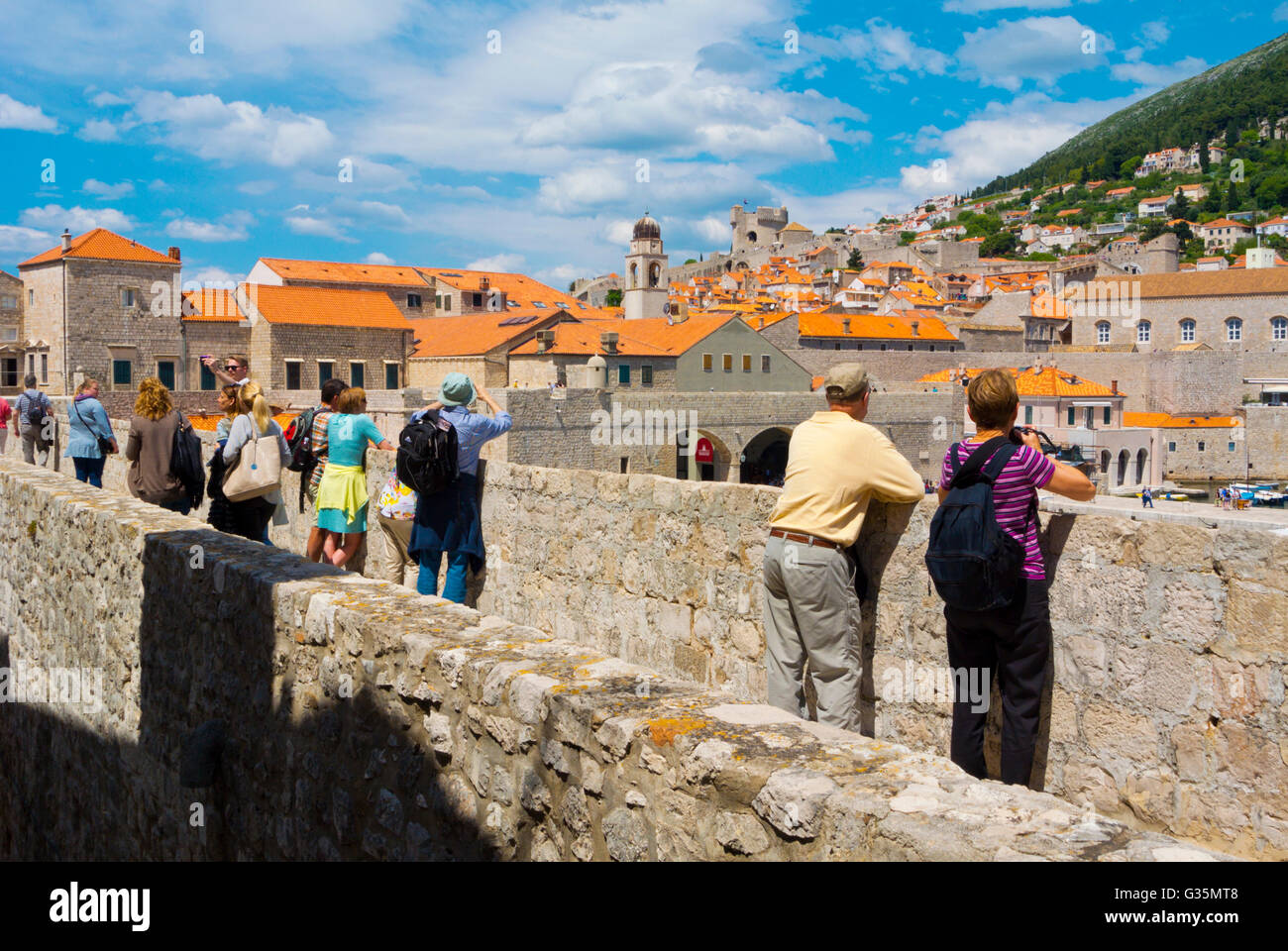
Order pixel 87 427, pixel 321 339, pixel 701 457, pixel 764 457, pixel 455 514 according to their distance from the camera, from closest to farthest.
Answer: pixel 455 514, pixel 87 427, pixel 701 457, pixel 321 339, pixel 764 457

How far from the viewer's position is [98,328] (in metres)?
38.6

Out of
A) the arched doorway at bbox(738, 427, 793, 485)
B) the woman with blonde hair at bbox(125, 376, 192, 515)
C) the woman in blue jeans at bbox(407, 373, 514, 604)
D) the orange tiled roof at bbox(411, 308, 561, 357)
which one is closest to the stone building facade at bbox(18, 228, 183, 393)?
the orange tiled roof at bbox(411, 308, 561, 357)

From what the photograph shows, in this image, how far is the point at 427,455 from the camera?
18.4ft

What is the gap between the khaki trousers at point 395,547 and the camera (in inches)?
249

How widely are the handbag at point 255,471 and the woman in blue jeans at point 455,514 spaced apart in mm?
1317

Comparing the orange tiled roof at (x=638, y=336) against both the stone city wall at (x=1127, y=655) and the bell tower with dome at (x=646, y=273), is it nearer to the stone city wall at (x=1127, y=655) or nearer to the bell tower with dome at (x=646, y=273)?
the bell tower with dome at (x=646, y=273)

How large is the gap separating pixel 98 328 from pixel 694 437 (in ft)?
72.6

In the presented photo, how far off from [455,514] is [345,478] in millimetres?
1080

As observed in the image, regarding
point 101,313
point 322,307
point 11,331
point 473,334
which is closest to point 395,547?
point 101,313

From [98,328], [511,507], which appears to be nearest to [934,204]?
[98,328]

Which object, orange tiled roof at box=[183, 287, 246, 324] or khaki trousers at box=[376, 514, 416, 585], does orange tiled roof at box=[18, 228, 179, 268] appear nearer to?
orange tiled roof at box=[183, 287, 246, 324]

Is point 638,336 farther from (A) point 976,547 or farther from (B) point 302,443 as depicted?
(A) point 976,547

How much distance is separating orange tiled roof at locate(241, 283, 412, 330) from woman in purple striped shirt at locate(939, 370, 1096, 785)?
131ft

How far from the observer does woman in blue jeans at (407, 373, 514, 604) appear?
5.88 m
